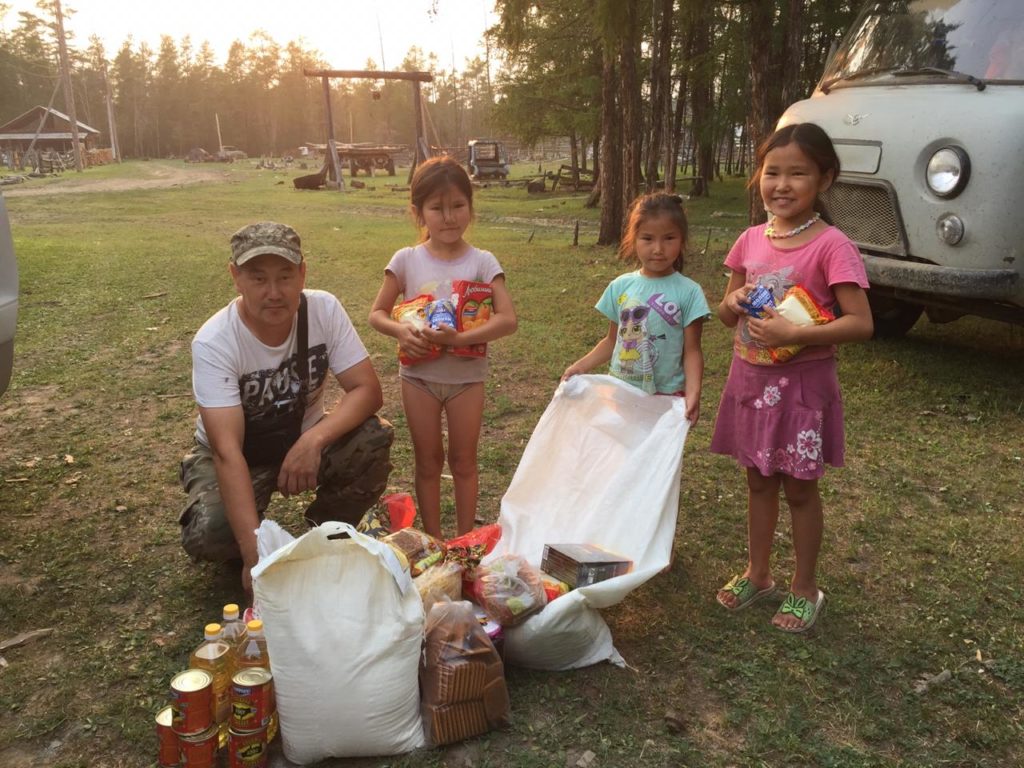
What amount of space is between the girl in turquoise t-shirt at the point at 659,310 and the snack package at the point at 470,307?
0.42 metres

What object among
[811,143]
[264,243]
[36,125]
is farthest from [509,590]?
[36,125]

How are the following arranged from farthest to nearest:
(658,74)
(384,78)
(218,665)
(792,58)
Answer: (384,78)
(658,74)
(792,58)
(218,665)

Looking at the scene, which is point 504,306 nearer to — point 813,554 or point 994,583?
point 813,554

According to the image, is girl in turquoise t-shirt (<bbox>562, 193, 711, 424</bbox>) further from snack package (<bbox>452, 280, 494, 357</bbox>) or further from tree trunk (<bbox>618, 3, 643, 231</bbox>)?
tree trunk (<bbox>618, 3, 643, 231</bbox>)

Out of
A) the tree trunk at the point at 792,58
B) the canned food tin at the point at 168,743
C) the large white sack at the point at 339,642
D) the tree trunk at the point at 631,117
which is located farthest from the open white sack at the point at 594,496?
the tree trunk at the point at 631,117

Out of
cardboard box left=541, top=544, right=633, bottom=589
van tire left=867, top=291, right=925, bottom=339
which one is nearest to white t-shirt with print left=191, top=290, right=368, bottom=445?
cardboard box left=541, top=544, right=633, bottom=589

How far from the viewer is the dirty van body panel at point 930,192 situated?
4.45m

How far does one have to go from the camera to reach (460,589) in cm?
256

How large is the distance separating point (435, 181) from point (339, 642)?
172cm

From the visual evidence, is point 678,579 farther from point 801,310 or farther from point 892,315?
point 892,315

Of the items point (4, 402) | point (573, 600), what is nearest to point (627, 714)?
point (573, 600)

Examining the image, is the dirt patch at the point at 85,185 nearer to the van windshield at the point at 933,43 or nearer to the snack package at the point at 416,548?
the van windshield at the point at 933,43

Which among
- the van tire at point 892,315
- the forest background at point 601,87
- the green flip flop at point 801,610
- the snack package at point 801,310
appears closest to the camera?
the snack package at point 801,310

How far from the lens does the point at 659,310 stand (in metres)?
2.98
